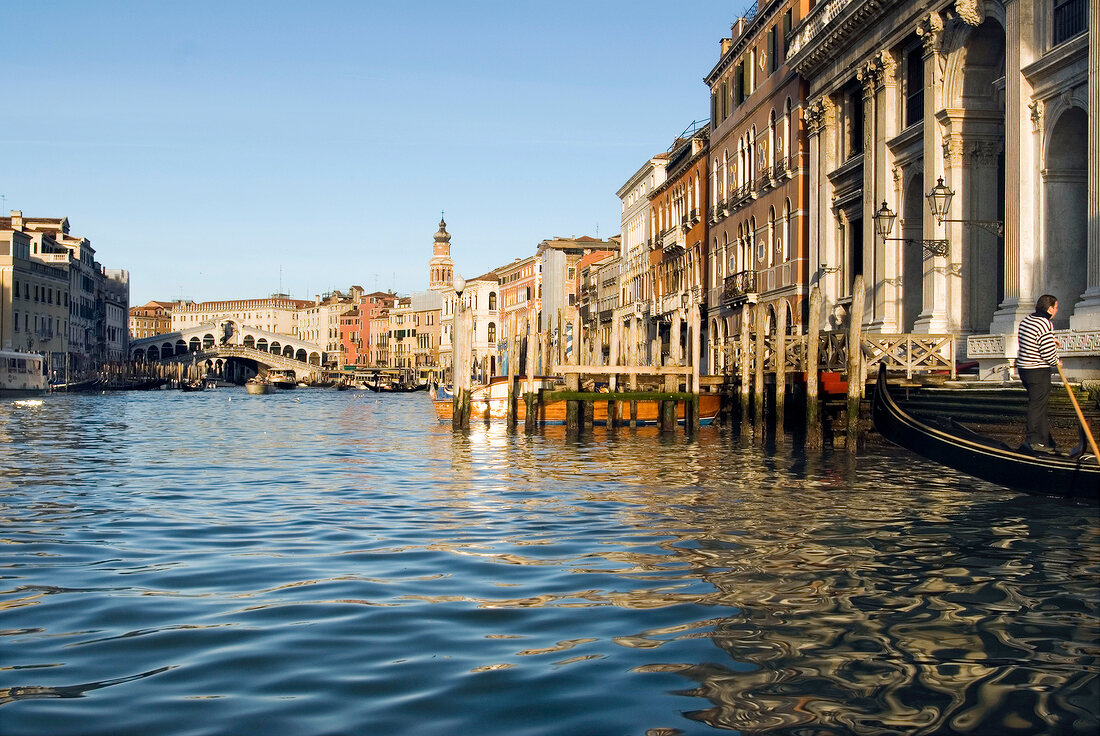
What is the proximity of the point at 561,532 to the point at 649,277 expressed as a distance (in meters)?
37.3

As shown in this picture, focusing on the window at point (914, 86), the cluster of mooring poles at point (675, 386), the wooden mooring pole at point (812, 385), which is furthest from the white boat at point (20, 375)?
the wooden mooring pole at point (812, 385)

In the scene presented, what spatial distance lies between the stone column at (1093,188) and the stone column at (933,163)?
4591 mm

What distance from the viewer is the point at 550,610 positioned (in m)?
5.85

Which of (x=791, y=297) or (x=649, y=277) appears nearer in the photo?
(x=791, y=297)

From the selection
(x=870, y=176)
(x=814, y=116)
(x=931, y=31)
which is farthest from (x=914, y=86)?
(x=814, y=116)

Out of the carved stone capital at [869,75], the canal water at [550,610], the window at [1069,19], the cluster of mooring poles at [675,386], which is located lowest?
the canal water at [550,610]

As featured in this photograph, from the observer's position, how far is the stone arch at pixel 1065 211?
14.9 metres

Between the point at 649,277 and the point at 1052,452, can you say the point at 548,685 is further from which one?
the point at 649,277

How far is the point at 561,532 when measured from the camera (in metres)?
8.74

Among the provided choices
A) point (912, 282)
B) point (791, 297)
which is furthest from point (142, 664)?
point (791, 297)

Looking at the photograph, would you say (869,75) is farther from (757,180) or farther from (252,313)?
(252,313)

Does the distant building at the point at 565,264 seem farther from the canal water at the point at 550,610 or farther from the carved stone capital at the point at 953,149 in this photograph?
the canal water at the point at 550,610

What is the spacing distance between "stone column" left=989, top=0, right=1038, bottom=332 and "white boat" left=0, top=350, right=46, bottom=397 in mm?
44124

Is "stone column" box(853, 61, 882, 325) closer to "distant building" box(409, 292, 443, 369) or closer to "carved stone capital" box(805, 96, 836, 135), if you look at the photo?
"carved stone capital" box(805, 96, 836, 135)
